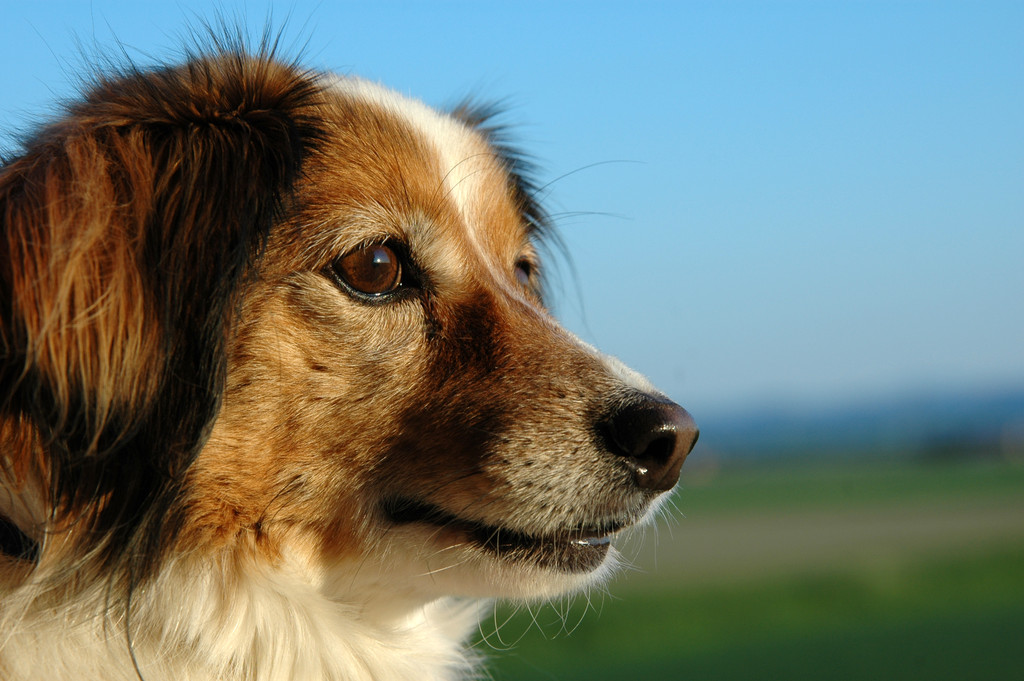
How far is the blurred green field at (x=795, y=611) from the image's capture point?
9844 mm

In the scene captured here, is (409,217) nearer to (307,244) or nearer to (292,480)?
(307,244)

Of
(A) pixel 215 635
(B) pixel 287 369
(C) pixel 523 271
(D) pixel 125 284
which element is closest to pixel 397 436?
(B) pixel 287 369

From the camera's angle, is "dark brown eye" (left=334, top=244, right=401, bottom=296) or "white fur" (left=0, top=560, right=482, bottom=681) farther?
"dark brown eye" (left=334, top=244, right=401, bottom=296)

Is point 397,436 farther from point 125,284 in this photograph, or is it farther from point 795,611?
point 795,611

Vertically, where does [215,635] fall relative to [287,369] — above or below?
below

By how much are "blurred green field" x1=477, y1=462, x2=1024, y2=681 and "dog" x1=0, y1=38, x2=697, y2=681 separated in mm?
567

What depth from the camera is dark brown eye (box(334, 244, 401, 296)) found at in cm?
261

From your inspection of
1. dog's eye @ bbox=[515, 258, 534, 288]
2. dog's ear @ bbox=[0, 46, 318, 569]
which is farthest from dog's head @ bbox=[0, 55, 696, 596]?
dog's eye @ bbox=[515, 258, 534, 288]

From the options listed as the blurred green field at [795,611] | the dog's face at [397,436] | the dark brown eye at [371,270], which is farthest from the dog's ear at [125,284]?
the blurred green field at [795,611]

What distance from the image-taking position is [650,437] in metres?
2.42

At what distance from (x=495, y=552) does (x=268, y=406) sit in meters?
0.71

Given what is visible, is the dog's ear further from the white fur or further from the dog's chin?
the dog's chin

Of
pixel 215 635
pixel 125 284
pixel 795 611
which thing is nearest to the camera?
pixel 125 284

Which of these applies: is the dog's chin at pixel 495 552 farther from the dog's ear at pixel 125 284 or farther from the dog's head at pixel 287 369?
the dog's ear at pixel 125 284
